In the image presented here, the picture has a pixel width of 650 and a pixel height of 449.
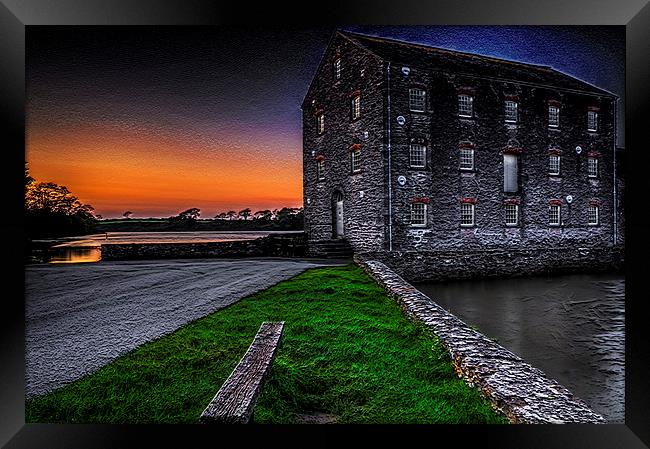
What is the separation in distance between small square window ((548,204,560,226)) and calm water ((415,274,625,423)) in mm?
1342

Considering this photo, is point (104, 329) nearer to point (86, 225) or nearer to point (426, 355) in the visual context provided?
point (86, 225)

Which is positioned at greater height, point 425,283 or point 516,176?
point 516,176

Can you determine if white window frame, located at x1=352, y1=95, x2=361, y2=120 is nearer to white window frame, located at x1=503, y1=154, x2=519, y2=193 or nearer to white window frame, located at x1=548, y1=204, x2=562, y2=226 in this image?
white window frame, located at x1=503, y1=154, x2=519, y2=193

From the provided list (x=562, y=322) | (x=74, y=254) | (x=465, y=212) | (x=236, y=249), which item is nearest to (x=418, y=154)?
(x=465, y=212)

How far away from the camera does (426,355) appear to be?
→ 3383 mm

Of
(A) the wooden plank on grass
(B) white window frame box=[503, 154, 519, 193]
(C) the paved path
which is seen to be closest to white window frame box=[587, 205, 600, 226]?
(B) white window frame box=[503, 154, 519, 193]

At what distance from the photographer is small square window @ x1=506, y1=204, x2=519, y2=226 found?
8297mm

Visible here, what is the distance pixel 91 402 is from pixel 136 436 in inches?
22.0

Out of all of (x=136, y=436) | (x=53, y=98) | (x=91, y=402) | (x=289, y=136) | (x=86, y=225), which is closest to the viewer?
(x=91, y=402)

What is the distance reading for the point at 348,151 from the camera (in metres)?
9.35

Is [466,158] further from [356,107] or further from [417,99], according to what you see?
[356,107]
